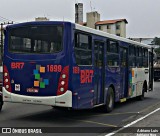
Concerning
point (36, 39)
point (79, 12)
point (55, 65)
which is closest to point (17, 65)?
point (36, 39)

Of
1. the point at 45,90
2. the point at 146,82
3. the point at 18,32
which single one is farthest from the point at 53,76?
→ the point at 146,82

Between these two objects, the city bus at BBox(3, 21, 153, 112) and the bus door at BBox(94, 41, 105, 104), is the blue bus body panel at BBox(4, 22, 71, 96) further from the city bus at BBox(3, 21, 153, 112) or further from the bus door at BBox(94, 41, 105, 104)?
Result: the bus door at BBox(94, 41, 105, 104)

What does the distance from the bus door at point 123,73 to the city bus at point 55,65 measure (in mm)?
2128

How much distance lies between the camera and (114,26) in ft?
346

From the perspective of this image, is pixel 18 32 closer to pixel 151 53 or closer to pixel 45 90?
pixel 45 90

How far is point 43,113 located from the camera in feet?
39.5

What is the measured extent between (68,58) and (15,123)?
7.91ft

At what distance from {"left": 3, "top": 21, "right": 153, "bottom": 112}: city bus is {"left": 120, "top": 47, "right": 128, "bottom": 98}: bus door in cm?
213

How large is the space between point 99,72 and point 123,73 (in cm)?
294

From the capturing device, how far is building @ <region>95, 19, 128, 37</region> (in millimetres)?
104188

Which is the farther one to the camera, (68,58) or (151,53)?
(151,53)

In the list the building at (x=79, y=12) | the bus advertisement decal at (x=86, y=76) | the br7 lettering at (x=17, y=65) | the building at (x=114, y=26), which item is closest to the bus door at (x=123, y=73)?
the bus advertisement decal at (x=86, y=76)

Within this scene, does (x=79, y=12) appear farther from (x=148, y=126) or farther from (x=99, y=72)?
(x=148, y=126)

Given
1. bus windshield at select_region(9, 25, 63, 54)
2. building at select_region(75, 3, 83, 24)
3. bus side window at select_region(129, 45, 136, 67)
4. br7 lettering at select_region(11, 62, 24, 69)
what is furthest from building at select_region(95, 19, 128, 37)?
br7 lettering at select_region(11, 62, 24, 69)
